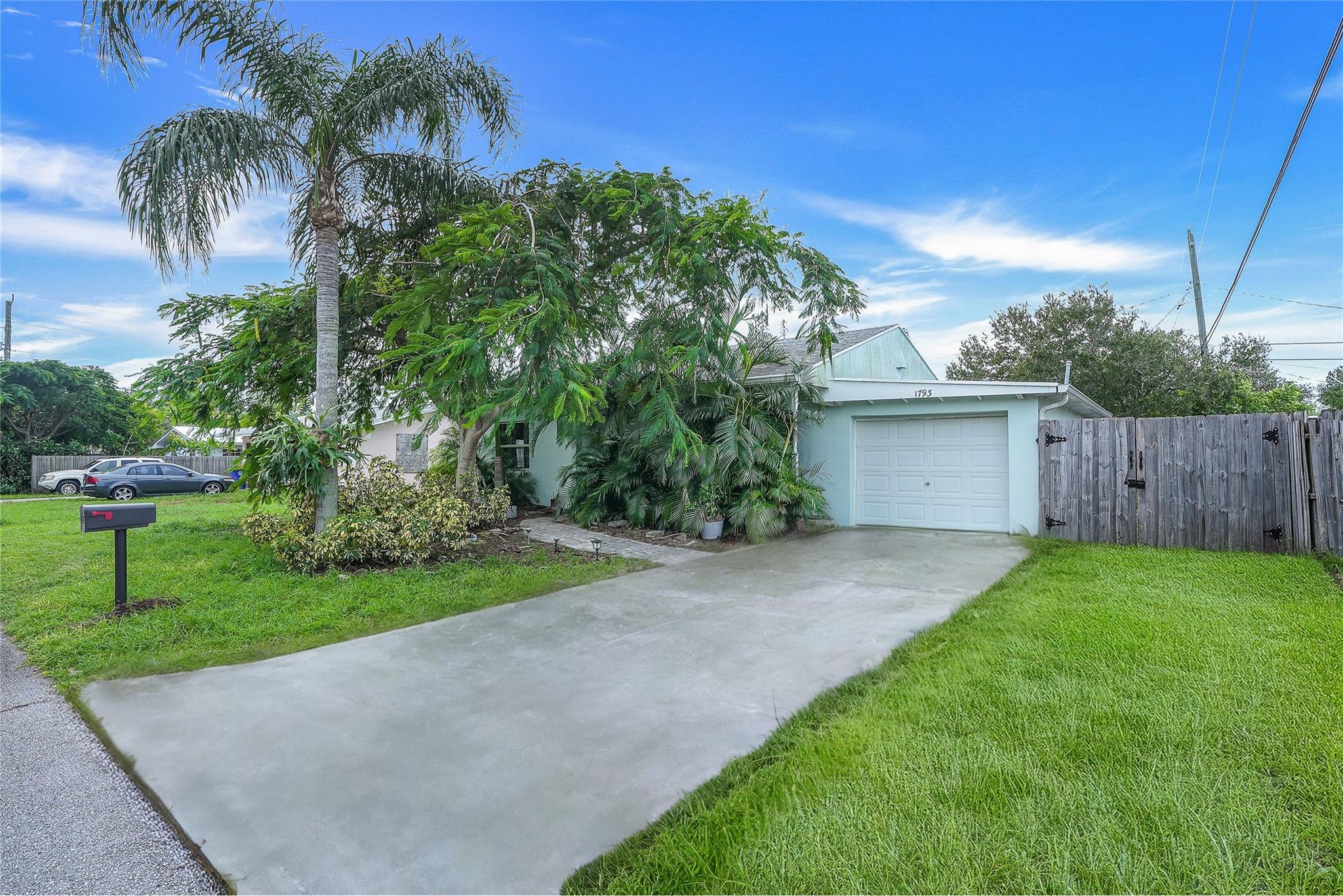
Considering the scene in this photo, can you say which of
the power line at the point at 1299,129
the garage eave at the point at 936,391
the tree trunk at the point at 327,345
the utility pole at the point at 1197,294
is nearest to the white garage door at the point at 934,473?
the garage eave at the point at 936,391

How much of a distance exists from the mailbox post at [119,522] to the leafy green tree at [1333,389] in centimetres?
2954

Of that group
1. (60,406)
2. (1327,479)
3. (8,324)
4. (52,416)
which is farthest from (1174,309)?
(8,324)

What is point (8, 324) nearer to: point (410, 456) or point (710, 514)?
point (410, 456)

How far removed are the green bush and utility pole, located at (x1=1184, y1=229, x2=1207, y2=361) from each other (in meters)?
19.5

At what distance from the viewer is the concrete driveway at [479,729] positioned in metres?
2.09

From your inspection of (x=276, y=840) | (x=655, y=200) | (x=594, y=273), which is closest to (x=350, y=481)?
(x=594, y=273)

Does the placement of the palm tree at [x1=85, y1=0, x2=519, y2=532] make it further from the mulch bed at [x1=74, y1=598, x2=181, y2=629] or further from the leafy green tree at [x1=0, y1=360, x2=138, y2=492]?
the leafy green tree at [x1=0, y1=360, x2=138, y2=492]

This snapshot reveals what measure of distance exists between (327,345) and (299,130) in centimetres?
252

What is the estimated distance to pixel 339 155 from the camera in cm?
718

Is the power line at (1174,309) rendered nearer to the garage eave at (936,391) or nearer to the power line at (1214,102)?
the power line at (1214,102)

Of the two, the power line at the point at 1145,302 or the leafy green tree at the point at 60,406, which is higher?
the power line at the point at 1145,302

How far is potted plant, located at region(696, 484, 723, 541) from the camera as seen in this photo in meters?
8.88

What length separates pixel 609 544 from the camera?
28.6ft

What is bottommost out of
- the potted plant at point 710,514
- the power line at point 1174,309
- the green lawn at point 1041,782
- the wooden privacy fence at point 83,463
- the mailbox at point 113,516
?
the green lawn at point 1041,782
